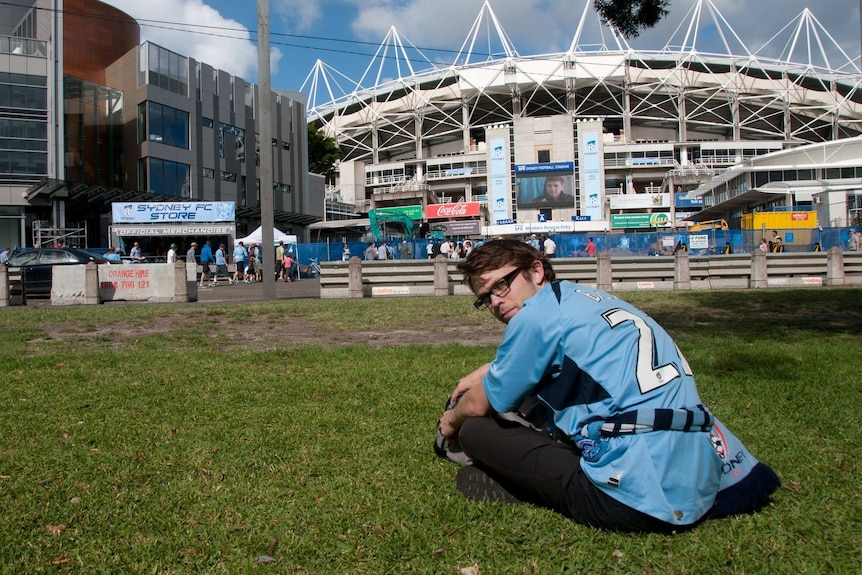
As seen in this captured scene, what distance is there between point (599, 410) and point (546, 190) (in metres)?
81.4

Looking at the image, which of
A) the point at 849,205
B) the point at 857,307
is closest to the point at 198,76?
the point at 849,205

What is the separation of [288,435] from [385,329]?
5.85 m

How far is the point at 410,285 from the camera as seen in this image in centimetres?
1678

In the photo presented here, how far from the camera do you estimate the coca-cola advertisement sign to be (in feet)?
278

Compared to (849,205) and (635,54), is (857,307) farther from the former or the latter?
(635,54)

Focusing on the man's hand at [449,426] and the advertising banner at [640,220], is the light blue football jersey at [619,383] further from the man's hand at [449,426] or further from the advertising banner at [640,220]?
the advertising banner at [640,220]

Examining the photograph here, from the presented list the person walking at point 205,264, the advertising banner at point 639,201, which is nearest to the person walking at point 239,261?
the person walking at point 205,264

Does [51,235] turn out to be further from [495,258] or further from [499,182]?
[499,182]

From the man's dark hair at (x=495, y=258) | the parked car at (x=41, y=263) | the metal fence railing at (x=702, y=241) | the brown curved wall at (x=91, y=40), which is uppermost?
the brown curved wall at (x=91, y=40)

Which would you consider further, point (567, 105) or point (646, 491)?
point (567, 105)

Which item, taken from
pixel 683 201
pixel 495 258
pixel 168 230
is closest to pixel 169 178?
pixel 168 230

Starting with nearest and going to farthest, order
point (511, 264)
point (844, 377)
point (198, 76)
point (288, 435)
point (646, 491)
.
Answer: point (646, 491), point (511, 264), point (288, 435), point (844, 377), point (198, 76)

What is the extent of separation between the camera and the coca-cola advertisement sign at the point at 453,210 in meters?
84.7

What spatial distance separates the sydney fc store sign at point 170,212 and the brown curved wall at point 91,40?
18133mm
